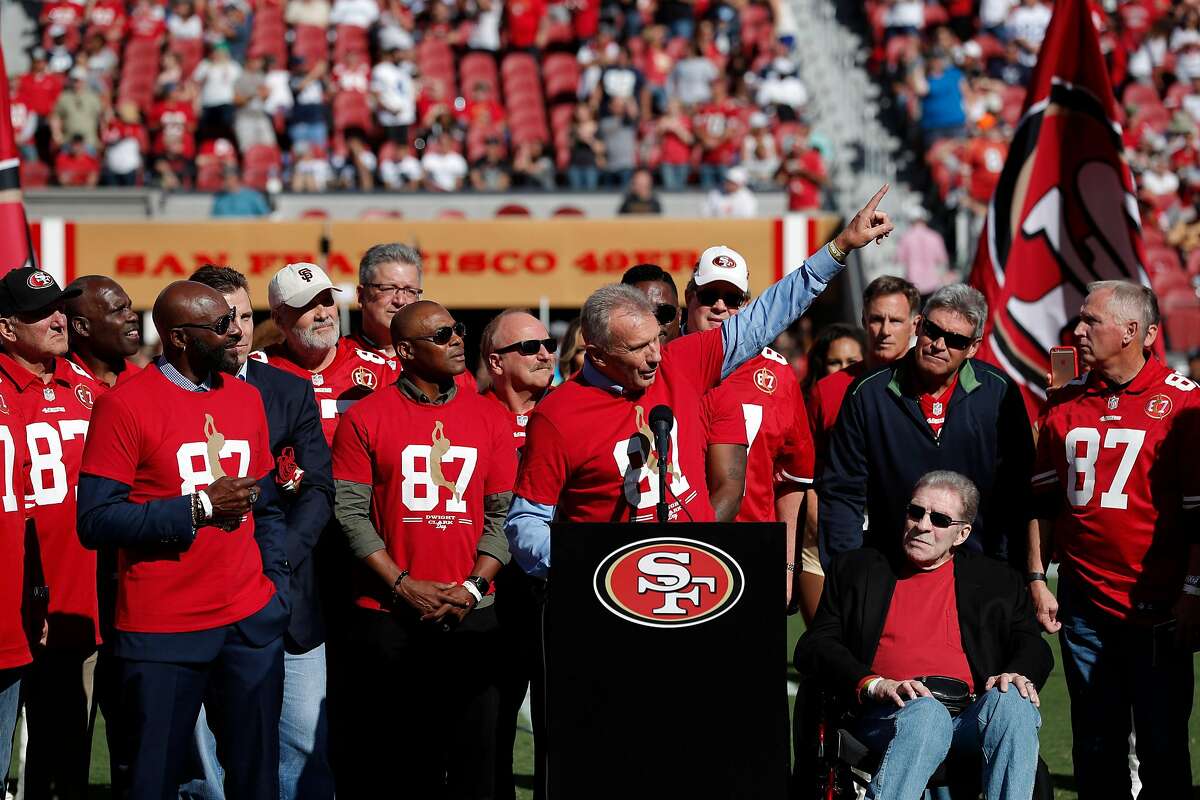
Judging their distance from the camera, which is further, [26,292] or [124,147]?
[124,147]

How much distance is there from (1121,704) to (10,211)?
16.2 feet

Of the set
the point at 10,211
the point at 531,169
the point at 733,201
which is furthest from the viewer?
the point at 531,169

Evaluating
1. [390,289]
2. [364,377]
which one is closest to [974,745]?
[364,377]

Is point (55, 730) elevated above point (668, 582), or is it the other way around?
point (668, 582)

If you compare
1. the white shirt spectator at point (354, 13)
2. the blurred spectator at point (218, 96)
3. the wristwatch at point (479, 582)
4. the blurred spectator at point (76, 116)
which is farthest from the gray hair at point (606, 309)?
the white shirt spectator at point (354, 13)

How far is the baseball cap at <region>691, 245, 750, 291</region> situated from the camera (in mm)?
6066

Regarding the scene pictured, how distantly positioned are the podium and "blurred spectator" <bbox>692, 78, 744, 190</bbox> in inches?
554

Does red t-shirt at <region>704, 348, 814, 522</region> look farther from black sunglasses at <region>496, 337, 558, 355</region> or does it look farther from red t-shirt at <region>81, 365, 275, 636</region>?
red t-shirt at <region>81, 365, 275, 636</region>

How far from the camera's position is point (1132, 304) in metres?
5.59

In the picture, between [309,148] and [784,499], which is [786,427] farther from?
[309,148]

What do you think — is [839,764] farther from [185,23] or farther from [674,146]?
[185,23]

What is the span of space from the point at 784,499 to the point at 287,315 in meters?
2.19

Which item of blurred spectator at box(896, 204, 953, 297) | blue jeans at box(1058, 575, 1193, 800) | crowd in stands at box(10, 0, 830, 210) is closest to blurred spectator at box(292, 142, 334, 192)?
crowd in stands at box(10, 0, 830, 210)

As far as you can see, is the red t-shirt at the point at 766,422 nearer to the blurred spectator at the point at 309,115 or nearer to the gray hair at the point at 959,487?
the gray hair at the point at 959,487
